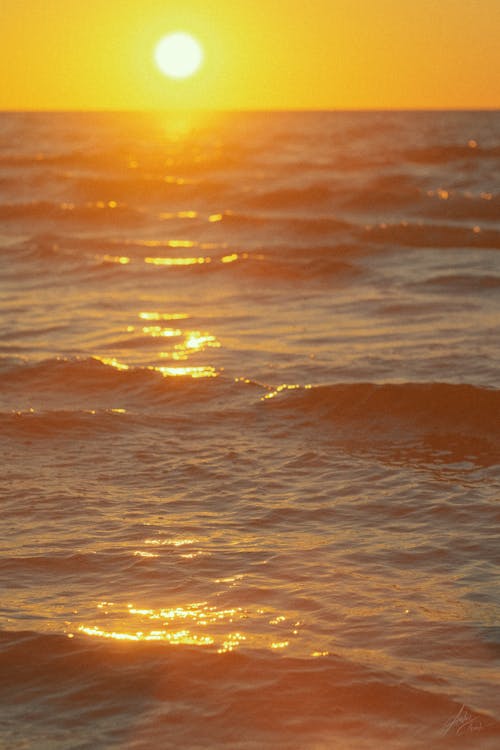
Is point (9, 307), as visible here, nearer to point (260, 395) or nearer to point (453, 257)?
point (260, 395)

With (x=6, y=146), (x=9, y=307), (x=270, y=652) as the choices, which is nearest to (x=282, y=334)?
(x=9, y=307)

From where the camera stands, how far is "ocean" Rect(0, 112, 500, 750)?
12.3 ft

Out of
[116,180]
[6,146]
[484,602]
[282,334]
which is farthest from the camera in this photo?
[6,146]

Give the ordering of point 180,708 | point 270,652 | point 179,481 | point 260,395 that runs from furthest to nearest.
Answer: point 260,395
point 179,481
point 270,652
point 180,708

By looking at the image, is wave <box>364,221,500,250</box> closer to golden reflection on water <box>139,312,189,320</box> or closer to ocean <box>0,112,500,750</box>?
ocean <box>0,112,500,750</box>

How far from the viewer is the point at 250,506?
5.68 m

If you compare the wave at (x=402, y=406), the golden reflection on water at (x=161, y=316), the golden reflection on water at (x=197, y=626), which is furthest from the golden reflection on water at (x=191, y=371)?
the golden reflection on water at (x=197, y=626)

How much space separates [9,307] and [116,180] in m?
19.2

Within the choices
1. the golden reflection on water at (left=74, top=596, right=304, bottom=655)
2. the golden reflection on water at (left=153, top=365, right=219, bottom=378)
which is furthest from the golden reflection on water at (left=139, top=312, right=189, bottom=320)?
the golden reflection on water at (left=74, top=596, right=304, bottom=655)

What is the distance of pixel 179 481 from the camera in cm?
610

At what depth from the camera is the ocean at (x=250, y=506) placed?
3.76 meters

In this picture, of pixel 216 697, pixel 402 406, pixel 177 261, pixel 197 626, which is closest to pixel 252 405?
pixel 402 406
